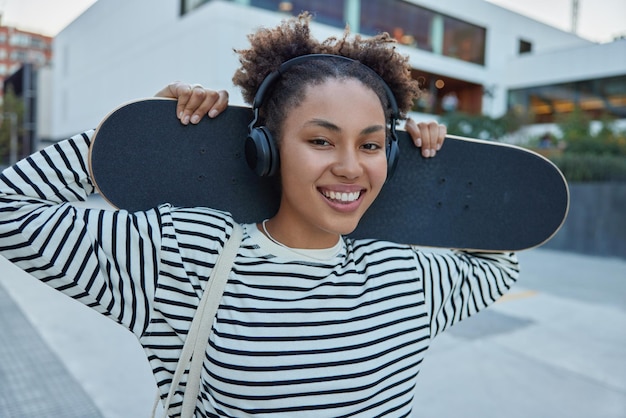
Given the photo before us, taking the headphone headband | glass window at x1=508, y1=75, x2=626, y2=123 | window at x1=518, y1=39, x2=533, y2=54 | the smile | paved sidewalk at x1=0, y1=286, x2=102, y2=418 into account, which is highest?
window at x1=518, y1=39, x2=533, y2=54

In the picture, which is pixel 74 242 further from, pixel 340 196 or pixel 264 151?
pixel 340 196

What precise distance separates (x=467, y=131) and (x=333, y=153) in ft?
53.1

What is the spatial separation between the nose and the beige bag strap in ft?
1.00

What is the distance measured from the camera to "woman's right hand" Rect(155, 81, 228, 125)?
1.23m

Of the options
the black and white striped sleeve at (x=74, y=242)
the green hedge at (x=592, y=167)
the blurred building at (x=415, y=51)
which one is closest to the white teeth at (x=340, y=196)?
the black and white striped sleeve at (x=74, y=242)

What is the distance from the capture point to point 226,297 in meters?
1.05

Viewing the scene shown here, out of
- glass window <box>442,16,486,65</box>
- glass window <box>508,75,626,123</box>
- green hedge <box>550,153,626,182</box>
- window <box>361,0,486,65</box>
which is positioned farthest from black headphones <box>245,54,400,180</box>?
glass window <box>442,16,486,65</box>

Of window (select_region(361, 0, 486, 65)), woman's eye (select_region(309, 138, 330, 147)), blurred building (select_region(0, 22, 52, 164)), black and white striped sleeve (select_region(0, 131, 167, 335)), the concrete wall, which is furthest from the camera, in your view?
blurred building (select_region(0, 22, 52, 164))

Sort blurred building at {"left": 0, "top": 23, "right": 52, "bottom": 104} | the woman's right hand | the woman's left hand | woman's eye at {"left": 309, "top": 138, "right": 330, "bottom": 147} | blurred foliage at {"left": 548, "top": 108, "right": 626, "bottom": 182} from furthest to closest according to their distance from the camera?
blurred building at {"left": 0, "top": 23, "right": 52, "bottom": 104}, blurred foliage at {"left": 548, "top": 108, "right": 626, "bottom": 182}, the woman's left hand, the woman's right hand, woman's eye at {"left": 309, "top": 138, "right": 330, "bottom": 147}

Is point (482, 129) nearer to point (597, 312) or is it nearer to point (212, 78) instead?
point (212, 78)

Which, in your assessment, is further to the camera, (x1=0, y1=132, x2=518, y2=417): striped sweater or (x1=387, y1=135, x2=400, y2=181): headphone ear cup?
(x1=387, y1=135, x2=400, y2=181): headphone ear cup

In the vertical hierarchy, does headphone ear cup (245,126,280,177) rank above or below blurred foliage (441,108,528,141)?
below

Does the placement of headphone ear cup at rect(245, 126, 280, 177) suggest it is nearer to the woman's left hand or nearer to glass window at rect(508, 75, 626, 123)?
the woman's left hand

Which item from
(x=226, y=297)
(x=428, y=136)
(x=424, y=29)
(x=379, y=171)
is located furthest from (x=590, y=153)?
(x=226, y=297)
